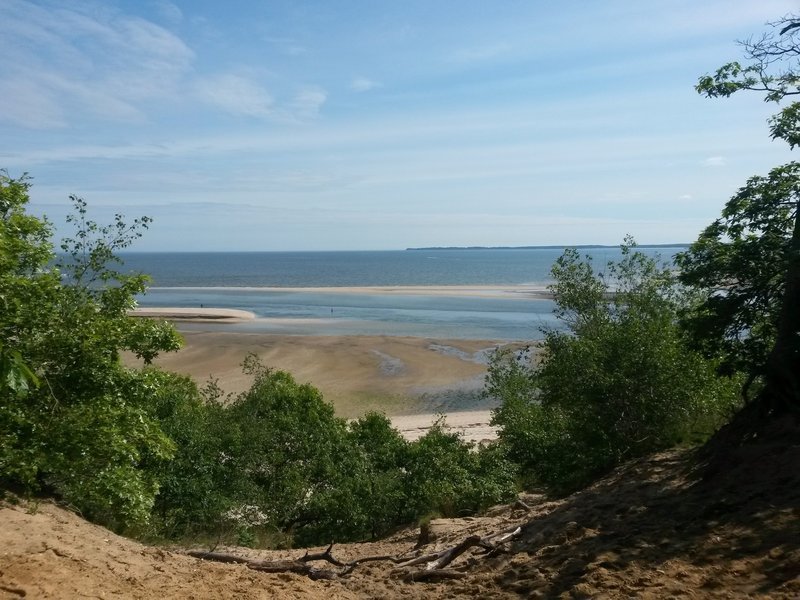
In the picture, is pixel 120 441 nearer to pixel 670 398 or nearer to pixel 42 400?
pixel 42 400

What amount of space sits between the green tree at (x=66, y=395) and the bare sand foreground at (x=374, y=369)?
18857 millimetres

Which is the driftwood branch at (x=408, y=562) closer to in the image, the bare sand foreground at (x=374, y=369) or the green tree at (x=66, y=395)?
the green tree at (x=66, y=395)

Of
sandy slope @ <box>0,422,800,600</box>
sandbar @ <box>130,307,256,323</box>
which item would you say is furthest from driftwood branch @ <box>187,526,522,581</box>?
sandbar @ <box>130,307,256,323</box>

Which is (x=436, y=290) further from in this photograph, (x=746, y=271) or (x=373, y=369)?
(x=746, y=271)

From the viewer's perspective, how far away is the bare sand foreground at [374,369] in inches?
1388

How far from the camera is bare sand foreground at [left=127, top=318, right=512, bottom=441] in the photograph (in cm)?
3525

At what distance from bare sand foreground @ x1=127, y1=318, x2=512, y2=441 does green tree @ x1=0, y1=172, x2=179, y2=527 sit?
18.9 meters

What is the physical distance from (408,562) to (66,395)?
501 cm

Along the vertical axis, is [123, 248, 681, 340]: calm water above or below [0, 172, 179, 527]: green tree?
below

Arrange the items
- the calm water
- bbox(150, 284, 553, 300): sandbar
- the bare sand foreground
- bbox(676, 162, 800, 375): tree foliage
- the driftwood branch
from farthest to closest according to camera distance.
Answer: bbox(150, 284, 553, 300): sandbar < the calm water < the bare sand foreground < bbox(676, 162, 800, 375): tree foliage < the driftwood branch

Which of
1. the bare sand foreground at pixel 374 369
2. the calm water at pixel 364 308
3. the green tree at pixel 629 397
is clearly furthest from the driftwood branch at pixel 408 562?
the calm water at pixel 364 308

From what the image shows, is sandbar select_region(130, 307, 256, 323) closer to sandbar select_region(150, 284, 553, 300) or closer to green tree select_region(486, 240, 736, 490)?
sandbar select_region(150, 284, 553, 300)

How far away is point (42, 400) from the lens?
9.70 metres

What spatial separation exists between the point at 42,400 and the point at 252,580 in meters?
3.86
